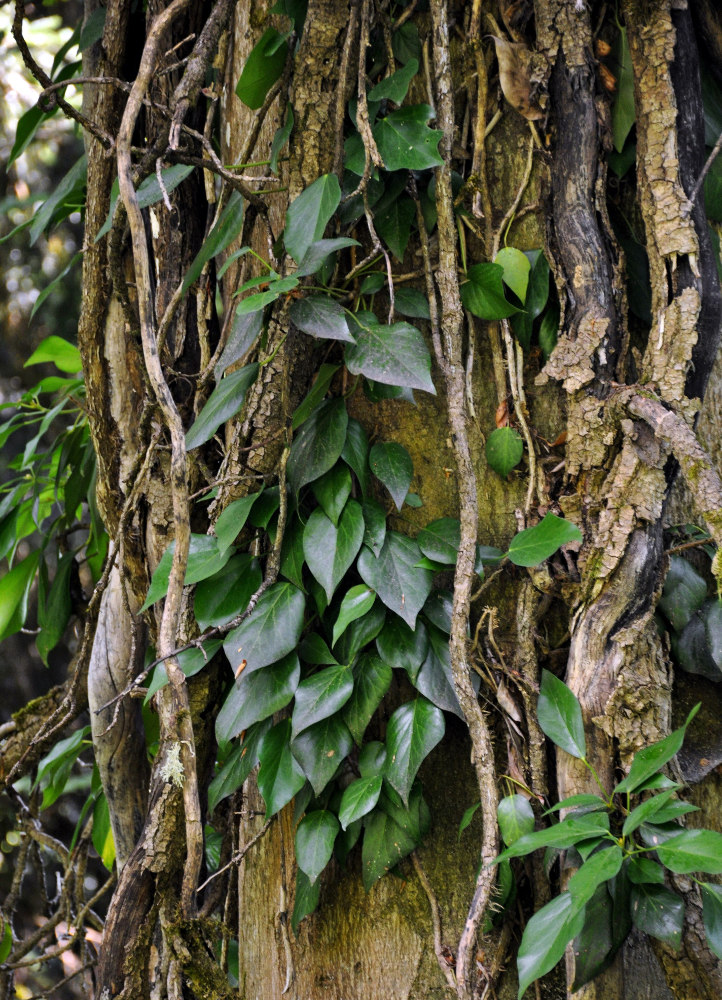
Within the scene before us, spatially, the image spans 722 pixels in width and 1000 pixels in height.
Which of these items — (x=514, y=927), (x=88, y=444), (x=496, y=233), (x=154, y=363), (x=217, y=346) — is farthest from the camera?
(x=88, y=444)

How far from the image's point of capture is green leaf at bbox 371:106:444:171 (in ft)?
2.64

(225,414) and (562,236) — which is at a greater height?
(562,236)

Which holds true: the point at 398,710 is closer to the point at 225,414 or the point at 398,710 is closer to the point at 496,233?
the point at 225,414

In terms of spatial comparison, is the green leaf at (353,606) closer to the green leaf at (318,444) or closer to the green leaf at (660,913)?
the green leaf at (318,444)

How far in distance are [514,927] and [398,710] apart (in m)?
0.24

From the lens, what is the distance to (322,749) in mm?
812

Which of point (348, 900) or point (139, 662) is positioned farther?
point (139, 662)

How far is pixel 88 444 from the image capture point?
1343mm

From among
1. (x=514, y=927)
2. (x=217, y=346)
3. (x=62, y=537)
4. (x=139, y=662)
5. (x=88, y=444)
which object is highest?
(x=217, y=346)

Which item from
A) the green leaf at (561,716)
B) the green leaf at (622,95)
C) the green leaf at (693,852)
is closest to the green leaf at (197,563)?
the green leaf at (561,716)

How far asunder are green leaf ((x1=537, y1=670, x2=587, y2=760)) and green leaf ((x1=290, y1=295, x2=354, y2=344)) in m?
0.40

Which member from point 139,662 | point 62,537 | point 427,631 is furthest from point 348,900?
point 62,537

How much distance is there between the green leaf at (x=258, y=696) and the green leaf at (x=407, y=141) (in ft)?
1.78

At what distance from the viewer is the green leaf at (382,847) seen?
793 millimetres
